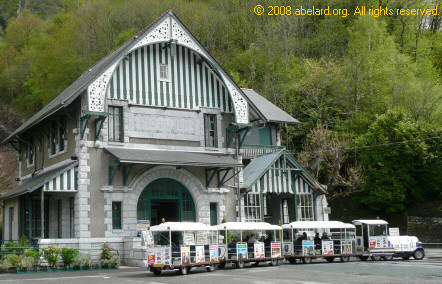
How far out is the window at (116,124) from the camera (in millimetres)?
25438

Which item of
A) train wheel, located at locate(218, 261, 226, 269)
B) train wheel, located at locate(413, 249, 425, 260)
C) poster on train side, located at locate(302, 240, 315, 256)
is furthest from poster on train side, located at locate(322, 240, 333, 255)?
train wheel, located at locate(218, 261, 226, 269)

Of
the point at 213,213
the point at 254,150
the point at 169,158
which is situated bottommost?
the point at 213,213

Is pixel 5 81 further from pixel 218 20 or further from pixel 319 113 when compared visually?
pixel 319 113

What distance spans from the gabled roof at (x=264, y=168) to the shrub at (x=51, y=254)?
32.6 feet

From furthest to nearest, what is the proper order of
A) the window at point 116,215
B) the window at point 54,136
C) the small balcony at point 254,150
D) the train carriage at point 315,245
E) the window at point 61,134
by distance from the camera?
the small balcony at point 254,150 → the window at point 54,136 → the window at point 61,134 → the window at point 116,215 → the train carriage at point 315,245

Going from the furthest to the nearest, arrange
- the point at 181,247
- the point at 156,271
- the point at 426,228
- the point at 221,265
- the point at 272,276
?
the point at 426,228
the point at 221,265
the point at 181,247
the point at 156,271
the point at 272,276

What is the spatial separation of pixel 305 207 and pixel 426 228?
10.2 m

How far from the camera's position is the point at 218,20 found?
189 ft

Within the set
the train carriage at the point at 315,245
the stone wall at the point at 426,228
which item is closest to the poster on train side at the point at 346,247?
the train carriage at the point at 315,245

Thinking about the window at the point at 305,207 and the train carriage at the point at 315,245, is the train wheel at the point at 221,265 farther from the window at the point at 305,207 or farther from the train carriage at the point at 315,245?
the window at the point at 305,207

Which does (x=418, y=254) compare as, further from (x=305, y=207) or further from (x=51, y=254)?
(x=51, y=254)

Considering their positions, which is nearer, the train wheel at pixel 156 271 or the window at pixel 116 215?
the train wheel at pixel 156 271

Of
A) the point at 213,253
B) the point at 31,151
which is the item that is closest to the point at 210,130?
the point at 213,253

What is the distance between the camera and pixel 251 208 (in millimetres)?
29250
